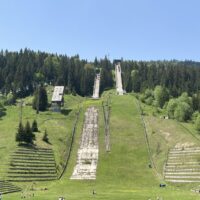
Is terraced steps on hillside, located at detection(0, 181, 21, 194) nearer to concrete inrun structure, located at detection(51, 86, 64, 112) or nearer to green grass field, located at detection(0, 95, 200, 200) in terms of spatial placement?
green grass field, located at detection(0, 95, 200, 200)

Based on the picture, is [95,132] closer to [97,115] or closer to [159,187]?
[97,115]

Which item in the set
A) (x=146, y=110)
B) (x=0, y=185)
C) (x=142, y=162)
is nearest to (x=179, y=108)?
(x=146, y=110)

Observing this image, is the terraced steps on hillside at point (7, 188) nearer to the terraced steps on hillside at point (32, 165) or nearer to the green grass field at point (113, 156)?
the green grass field at point (113, 156)

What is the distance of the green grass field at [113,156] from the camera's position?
7894cm

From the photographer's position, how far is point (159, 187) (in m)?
90.8

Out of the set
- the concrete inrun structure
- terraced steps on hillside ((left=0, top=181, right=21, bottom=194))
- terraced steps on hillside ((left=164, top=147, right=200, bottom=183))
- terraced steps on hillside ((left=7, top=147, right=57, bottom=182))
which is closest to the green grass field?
terraced steps on hillside ((left=0, top=181, right=21, bottom=194))

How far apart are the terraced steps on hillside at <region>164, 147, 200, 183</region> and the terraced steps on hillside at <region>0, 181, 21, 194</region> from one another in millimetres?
33580

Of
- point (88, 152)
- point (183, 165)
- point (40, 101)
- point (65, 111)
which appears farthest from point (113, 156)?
point (40, 101)

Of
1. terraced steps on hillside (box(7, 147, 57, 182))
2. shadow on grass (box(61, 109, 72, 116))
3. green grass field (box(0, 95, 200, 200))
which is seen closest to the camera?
green grass field (box(0, 95, 200, 200))

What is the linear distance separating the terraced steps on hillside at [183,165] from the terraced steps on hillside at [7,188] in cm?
3358

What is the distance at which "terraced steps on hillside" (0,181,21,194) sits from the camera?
80644 millimetres

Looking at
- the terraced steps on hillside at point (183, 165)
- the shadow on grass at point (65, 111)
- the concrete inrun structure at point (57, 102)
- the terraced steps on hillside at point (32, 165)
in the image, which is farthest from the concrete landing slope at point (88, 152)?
the terraced steps on hillside at point (183, 165)

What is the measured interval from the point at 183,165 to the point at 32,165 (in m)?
35.1

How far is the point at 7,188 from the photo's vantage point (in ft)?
270
